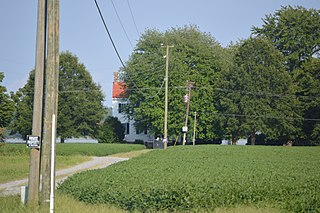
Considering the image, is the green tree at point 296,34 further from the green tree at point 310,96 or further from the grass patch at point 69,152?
the grass patch at point 69,152

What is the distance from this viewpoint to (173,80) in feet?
209

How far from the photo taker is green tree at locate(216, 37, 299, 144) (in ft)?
188

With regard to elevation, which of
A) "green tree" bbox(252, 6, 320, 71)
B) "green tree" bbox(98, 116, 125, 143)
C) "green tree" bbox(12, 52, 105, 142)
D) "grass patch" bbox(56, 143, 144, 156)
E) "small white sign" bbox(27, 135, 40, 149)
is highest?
"green tree" bbox(252, 6, 320, 71)

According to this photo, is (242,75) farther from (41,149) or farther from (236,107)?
(41,149)

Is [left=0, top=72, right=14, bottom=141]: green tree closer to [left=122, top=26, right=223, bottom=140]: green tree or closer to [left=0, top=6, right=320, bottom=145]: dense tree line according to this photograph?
[left=0, top=6, right=320, bottom=145]: dense tree line

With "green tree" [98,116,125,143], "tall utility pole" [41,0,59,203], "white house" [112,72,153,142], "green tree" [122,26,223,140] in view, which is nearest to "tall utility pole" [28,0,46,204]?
"tall utility pole" [41,0,59,203]

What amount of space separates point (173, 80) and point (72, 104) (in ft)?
50.1

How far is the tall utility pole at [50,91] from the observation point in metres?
11.1

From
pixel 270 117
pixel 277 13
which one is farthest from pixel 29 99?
pixel 277 13

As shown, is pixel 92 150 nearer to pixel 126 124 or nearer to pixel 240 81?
pixel 240 81

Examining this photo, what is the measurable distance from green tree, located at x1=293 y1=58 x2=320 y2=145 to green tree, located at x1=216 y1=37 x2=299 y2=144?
5.68 feet

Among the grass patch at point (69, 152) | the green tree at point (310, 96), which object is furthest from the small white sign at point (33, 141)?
the green tree at point (310, 96)

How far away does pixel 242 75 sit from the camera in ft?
197

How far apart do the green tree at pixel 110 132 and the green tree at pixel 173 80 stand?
4841 millimetres
